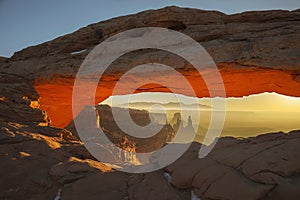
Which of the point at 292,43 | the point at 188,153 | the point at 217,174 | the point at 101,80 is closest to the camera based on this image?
the point at 217,174

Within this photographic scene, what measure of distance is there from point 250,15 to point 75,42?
11.4 meters

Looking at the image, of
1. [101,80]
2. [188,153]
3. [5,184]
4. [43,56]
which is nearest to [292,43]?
[188,153]

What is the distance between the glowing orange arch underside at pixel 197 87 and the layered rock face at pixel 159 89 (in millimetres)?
53

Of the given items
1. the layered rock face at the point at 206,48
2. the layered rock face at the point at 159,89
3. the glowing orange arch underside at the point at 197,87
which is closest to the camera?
the layered rock face at the point at 159,89

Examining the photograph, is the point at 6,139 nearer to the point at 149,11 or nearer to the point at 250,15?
the point at 149,11

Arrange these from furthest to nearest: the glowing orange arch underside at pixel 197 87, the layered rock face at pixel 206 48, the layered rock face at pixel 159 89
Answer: the glowing orange arch underside at pixel 197 87
the layered rock face at pixel 206 48
the layered rock face at pixel 159 89

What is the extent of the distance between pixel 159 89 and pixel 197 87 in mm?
2607

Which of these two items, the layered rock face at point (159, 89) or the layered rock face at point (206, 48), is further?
the layered rock face at point (206, 48)

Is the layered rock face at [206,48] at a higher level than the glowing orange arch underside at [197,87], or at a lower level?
higher

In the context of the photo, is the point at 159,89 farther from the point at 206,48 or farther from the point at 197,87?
the point at 206,48

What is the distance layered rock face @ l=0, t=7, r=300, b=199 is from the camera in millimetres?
5699

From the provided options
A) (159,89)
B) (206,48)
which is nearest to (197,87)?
(159,89)

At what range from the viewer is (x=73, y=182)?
22.6 ft

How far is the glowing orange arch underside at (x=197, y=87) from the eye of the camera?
11.4 m
